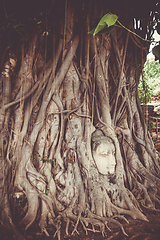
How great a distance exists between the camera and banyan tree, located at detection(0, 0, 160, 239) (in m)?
1.96

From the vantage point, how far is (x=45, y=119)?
229cm

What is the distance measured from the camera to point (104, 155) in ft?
7.54

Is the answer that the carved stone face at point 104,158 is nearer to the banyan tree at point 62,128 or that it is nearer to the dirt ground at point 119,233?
the banyan tree at point 62,128

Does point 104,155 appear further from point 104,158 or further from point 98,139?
point 98,139

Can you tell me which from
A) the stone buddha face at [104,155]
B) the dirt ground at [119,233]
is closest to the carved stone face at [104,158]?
the stone buddha face at [104,155]

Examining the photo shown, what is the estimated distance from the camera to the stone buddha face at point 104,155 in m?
2.29

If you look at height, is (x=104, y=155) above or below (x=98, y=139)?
below

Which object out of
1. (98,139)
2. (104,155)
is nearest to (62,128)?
(98,139)

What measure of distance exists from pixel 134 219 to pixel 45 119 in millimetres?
1644

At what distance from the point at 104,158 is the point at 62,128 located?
698 millimetres

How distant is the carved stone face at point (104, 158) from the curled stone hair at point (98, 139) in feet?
0.10

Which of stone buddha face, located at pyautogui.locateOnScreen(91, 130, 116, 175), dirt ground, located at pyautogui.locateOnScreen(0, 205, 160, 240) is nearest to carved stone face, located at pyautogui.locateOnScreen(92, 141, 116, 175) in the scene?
stone buddha face, located at pyautogui.locateOnScreen(91, 130, 116, 175)

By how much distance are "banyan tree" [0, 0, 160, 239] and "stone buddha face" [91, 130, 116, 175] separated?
0.01m

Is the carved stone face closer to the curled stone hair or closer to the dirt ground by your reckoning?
the curled stone hair
